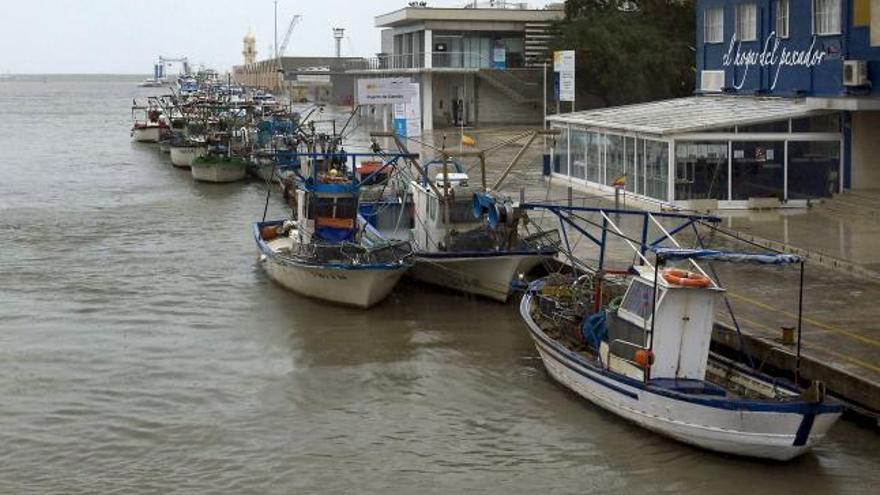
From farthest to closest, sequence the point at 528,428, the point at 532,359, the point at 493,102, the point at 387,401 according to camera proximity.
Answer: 1. the point at 493,102
2. the point at 532,359
3. the point at 387,401
4. the point at 528,428

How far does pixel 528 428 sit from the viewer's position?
1845cm

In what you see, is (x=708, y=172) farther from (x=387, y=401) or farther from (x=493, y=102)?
(x=493, y=102)

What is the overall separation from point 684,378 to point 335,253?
11.1 meters

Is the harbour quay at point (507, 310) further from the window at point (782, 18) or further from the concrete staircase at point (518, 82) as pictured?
the concrete staircase at point (518, 82)

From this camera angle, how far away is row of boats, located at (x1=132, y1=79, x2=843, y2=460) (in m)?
16.6

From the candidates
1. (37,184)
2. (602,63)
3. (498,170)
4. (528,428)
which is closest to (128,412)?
(528,428)

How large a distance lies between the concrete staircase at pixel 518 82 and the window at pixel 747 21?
32.1m

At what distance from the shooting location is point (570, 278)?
23.3m

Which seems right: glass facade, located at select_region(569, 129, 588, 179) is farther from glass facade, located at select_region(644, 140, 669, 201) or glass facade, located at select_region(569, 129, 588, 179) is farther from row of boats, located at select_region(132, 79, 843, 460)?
glass facade, located at select_region(644, 140, 669, 201)

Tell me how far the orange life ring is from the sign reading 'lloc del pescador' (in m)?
18.1

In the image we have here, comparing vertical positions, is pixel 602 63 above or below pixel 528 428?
above

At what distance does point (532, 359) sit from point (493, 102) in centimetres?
5228

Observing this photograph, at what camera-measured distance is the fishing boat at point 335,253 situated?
26312 millimetres

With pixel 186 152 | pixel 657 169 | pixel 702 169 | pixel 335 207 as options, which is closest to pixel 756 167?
pixel 702 169
